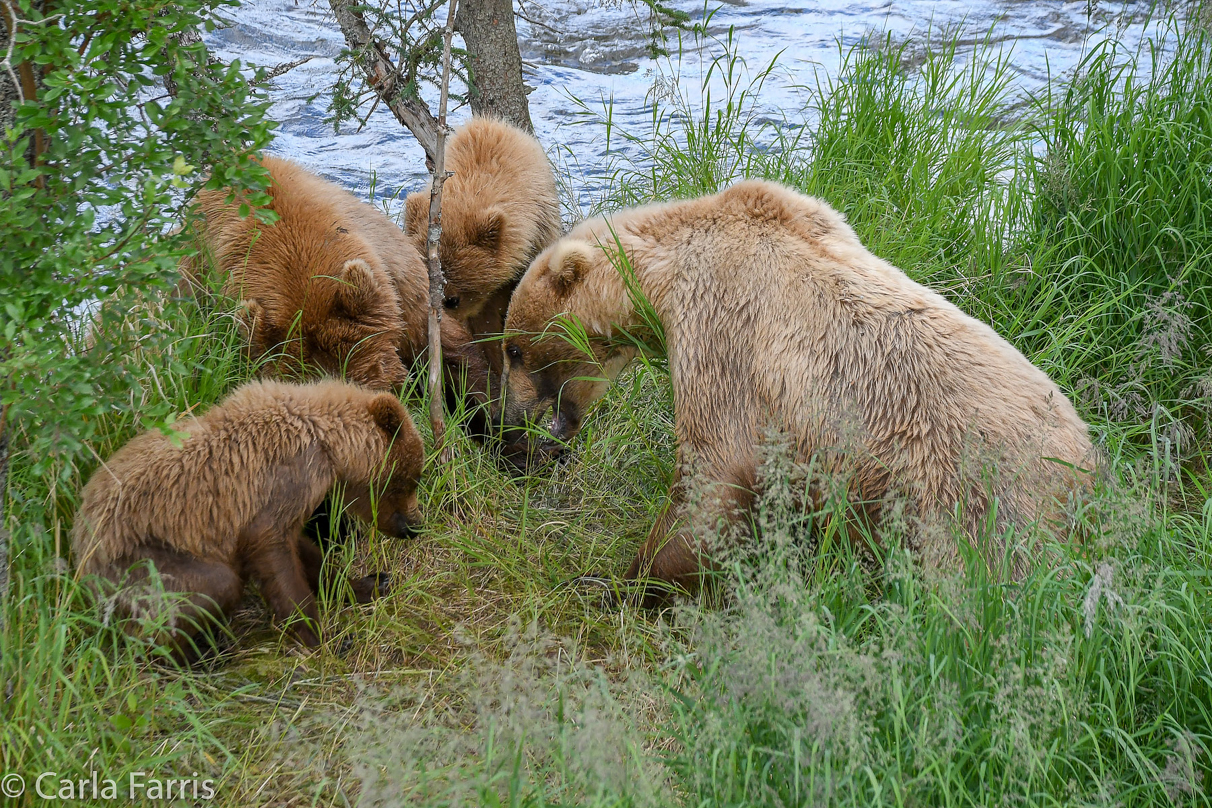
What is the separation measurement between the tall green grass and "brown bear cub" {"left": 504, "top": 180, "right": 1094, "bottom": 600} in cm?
25

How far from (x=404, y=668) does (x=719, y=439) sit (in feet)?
4.81

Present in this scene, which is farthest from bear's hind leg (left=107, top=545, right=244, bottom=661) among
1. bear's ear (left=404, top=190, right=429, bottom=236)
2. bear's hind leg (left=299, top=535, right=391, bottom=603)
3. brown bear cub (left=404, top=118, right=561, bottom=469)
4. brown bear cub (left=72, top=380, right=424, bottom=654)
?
bear's ear (left=404, top=190, right=429, bottom=236)

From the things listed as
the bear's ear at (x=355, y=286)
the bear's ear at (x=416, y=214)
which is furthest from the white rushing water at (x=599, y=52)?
the bear's ear at (x=355, y=286)

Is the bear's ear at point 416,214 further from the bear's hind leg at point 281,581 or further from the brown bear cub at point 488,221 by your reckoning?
the bear's hind leg at point 281,581

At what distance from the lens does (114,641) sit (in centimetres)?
332

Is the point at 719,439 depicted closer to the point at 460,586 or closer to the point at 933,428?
the point at 933,428

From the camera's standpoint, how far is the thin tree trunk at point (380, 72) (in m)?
5.66

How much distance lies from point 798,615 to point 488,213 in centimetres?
345

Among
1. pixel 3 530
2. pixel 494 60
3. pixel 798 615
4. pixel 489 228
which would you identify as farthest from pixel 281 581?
pixel 494 60

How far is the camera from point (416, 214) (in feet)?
19.7

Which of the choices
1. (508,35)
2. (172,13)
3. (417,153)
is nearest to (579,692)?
(172,13)
